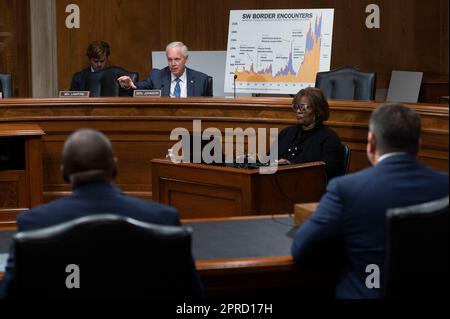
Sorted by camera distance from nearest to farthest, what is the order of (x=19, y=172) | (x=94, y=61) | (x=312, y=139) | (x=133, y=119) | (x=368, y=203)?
(x=368, y=203) < (x=312, y=139) < (x=19, y=172) < (x=133, y=119) < (x=94, y=61)

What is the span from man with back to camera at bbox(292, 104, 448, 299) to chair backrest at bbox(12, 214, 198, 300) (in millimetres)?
551

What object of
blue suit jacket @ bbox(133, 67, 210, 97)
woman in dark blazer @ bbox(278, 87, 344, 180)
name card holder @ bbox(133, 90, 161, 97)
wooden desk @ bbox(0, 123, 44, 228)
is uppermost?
blue suit jacket @ bbox(133, 67, 210, 97)

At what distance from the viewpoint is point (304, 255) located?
9.07 ft

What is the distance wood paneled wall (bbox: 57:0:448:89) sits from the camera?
30.4ft

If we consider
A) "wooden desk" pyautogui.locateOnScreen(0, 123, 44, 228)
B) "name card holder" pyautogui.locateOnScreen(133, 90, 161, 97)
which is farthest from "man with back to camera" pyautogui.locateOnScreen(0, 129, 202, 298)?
"name card holder" pyautogui.locateOnScreen(133, 90, 161, 97)

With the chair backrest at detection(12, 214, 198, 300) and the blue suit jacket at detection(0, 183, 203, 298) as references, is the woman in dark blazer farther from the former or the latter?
the chair backrest at detection(12, 214, 198, 300)

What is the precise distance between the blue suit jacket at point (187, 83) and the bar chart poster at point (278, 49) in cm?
91

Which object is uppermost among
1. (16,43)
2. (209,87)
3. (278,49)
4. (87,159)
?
(16,43)

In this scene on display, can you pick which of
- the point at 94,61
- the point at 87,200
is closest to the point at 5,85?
the point at 94,61

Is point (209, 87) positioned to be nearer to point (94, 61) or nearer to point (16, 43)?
point (94, 61)

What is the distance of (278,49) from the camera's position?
807cm

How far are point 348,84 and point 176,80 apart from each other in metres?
1.42

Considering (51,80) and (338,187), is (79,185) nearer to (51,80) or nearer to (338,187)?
(338,187)

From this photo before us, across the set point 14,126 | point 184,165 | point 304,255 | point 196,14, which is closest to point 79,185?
point 304,255
